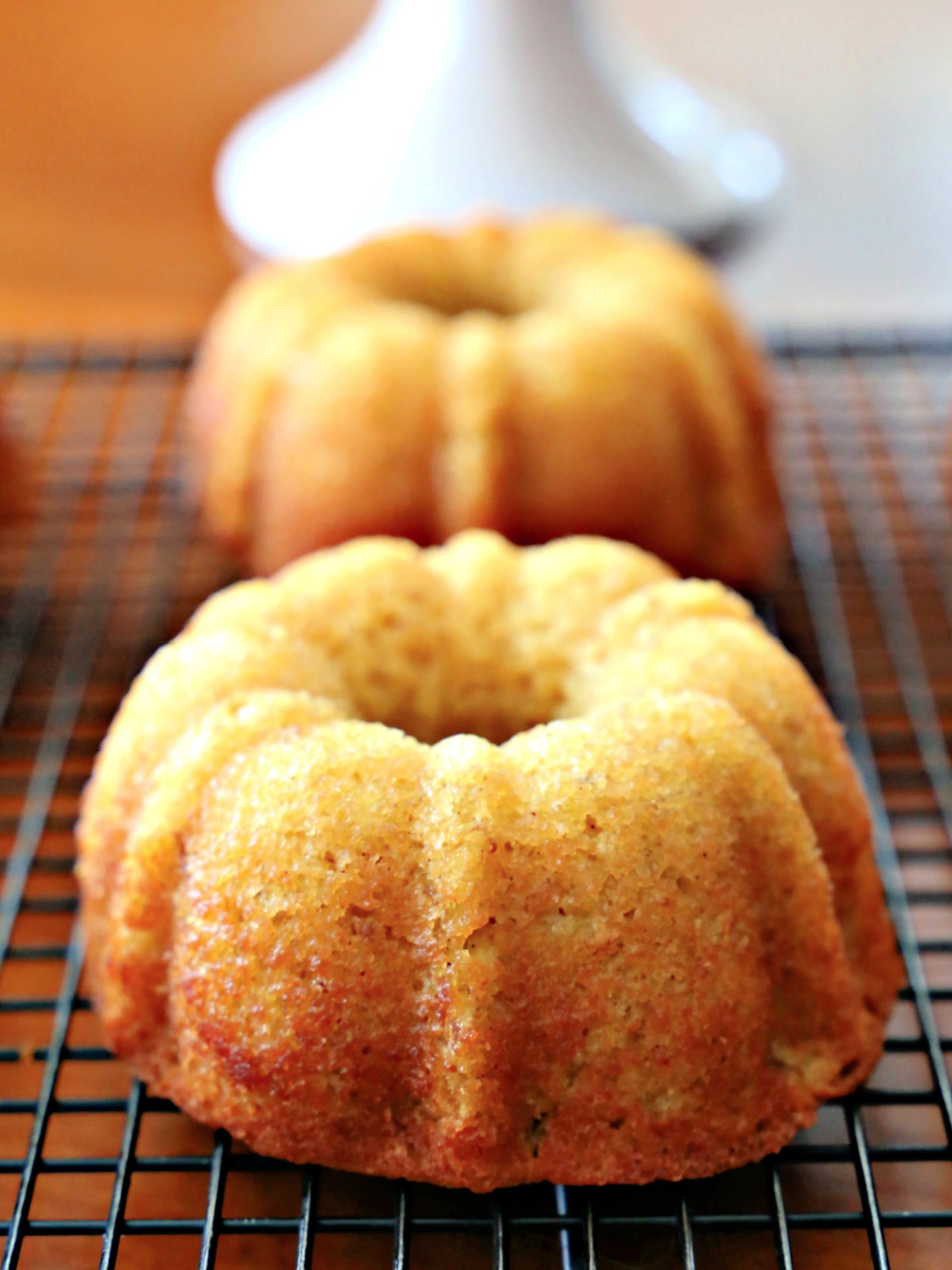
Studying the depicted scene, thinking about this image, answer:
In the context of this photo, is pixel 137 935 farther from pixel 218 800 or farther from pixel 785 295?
pixel 785 295

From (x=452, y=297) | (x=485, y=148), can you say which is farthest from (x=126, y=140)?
(x=452, y=297)

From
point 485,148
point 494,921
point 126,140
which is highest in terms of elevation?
point 494,921

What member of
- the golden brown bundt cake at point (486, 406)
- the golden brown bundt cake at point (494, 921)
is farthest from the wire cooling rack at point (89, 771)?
the golden brown bundt cake at point (486, 406)

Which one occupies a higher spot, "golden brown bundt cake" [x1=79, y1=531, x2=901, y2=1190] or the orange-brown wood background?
"golden brown bundt cake" [x1=79, y1=531, x2=901, y2=1190]

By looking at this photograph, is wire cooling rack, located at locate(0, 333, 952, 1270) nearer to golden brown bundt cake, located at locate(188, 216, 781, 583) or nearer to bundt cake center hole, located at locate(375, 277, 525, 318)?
golden brown bundt cake, located at locate(188, 216, 781, 583)

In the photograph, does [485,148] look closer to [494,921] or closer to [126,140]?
[126,140]

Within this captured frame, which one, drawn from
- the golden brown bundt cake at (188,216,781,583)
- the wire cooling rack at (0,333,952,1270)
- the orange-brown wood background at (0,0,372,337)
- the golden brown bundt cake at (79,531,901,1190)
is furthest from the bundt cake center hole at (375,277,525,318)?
the golden brown bundt cake at (79,531,901,1190)
